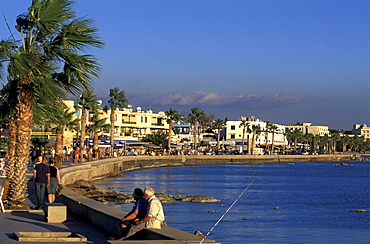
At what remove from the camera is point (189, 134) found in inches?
6024

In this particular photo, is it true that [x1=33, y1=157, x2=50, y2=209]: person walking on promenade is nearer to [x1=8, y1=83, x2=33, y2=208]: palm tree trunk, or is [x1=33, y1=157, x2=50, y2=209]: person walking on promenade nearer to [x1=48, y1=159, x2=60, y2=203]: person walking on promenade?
[x1=48, y1=159, x2=60, y2=203]: person walking on promenade

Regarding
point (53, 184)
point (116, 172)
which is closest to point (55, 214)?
point (53, 184)

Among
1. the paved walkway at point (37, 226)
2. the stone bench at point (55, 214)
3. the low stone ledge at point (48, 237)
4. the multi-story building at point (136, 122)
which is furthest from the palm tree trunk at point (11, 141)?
the multi-story building at point (136, 122)

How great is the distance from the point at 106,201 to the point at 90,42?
1771cm

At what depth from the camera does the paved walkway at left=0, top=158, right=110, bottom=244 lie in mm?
11672

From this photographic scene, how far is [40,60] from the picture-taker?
1628 centimetres

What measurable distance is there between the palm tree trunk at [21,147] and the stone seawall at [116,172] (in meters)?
1.30

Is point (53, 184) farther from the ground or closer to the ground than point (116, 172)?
farther from the ground

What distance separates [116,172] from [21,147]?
172 feet

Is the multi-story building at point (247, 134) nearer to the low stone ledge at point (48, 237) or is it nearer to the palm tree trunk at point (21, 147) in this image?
the palm tree trunk at point (21, 147)

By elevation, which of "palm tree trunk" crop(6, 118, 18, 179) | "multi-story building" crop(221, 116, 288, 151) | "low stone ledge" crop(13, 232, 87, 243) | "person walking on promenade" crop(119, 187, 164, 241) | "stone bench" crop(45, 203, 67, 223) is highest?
"multi-story building" crop(221, 116, 288, 151)

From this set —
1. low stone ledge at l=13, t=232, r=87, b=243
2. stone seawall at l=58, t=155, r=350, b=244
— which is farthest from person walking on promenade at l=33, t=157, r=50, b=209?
low stone ledge at l=13, t=232, r=87, b=243

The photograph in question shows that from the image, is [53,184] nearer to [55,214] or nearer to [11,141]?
[55,214]

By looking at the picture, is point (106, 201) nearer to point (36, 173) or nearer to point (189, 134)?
point (36, 173)
